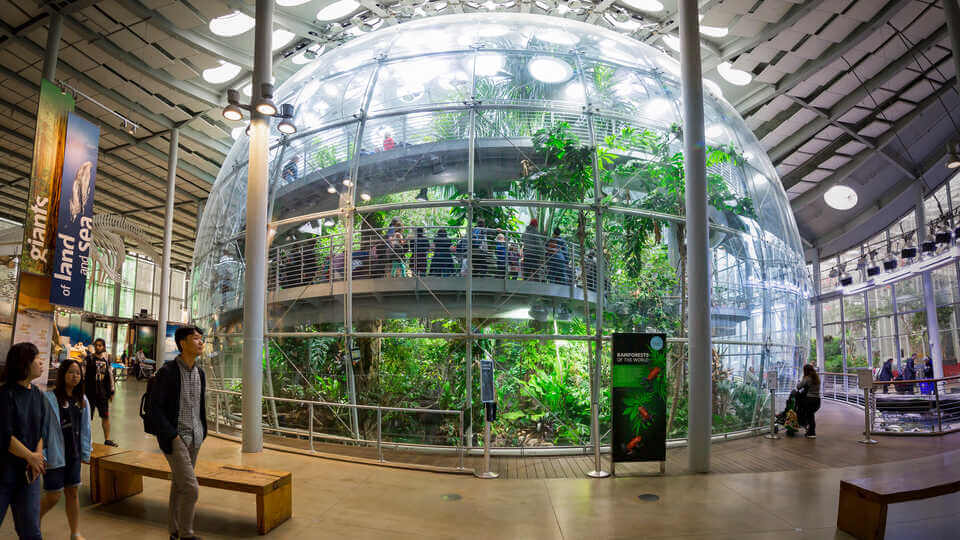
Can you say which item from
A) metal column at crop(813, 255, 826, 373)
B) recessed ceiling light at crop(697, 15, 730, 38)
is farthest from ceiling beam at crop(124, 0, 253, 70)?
metal column at crop(813, 255, 826, 373)

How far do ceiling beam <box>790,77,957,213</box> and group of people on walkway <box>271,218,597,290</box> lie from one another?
64.3 feet

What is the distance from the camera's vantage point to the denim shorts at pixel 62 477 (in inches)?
173

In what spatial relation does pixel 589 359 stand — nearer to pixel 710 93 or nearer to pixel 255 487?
pixel 255 487

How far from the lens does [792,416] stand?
11.6 metres

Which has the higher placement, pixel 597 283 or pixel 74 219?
pixel 74 219

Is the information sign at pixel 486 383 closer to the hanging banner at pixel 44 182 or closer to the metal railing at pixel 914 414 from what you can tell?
the hanging banner at pixel 44 182

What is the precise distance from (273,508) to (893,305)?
31.0 m

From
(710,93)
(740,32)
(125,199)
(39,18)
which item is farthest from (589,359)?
(125,199)

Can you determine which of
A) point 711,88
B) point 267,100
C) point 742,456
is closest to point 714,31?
point 711,88

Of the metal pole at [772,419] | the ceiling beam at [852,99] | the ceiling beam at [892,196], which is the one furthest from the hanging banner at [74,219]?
the ceiling beam at [892,196]

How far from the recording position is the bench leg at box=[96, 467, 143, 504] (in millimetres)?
6117

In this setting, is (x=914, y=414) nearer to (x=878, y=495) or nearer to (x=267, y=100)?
(x=878, y=495)

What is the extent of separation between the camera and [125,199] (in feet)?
106

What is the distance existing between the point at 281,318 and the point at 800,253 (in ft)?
43.4
